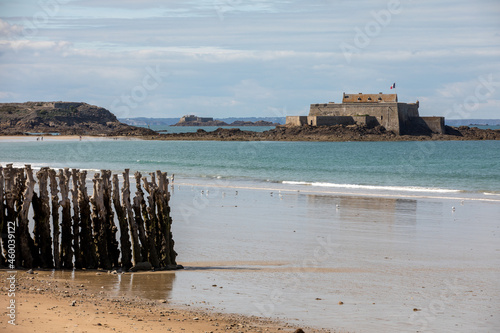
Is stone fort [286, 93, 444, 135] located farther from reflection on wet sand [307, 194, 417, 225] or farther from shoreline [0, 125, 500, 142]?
reflection on wet sand [307, 194, 417, 225]

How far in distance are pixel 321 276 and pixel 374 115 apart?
105 meters

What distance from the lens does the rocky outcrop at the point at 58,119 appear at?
15862 cm

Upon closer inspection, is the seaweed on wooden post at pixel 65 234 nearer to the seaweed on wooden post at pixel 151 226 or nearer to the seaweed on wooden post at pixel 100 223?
the seaweed on wooden post at pixel 100 223

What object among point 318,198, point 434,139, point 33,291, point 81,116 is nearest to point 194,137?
point 434,139

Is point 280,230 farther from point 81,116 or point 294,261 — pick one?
point 81,116

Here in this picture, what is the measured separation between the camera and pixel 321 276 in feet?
41.3

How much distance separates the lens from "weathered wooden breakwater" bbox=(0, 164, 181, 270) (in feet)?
41.3

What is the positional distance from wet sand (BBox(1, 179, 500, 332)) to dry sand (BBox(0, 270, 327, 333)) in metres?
0.04

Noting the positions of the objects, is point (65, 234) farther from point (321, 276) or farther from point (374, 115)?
point (374, 115)

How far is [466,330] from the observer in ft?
30.7

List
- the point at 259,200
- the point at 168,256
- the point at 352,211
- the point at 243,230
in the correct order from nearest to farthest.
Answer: the point at 168,256 < the point at 243,230 < the point at 352,211 < the point at 259,200

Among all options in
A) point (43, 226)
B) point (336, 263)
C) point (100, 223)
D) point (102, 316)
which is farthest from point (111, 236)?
point (336, 263)

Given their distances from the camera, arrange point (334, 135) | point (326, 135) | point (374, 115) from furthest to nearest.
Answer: point (374, 115) → point (326, 135) → point (334, 135)

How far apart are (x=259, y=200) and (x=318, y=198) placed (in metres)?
2.93
